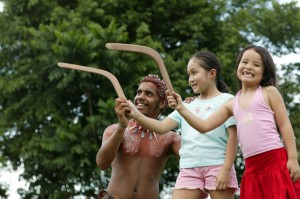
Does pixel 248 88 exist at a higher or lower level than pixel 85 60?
lower

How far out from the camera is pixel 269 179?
416cm

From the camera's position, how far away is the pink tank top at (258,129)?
13.8 feet

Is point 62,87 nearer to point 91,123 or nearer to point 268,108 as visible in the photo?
point 91,123

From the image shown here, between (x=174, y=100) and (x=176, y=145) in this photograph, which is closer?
(x=174, y=100)

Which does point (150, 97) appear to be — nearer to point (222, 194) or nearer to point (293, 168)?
point (222, 194)

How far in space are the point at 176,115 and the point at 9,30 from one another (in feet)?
37.8

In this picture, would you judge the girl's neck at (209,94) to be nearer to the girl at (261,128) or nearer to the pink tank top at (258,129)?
the girl at (261,128)

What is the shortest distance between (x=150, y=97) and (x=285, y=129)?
1.35 meters

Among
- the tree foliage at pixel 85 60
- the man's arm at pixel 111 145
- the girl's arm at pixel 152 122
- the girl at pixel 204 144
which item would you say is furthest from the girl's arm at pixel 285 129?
the tree foliage at pixel 85 60

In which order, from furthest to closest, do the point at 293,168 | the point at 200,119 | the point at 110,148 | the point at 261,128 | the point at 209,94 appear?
the point at 110,148, the point at 209,94, the point at 200,119, the point at 261,128, the point at 293,168

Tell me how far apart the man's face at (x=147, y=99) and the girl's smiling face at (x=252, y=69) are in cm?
106

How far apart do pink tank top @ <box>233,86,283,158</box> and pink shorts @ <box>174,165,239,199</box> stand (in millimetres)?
381

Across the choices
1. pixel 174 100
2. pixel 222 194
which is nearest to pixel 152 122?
pixel 174 100

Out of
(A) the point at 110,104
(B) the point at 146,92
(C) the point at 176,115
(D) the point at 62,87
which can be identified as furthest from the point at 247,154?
(D) the point at 62,87
